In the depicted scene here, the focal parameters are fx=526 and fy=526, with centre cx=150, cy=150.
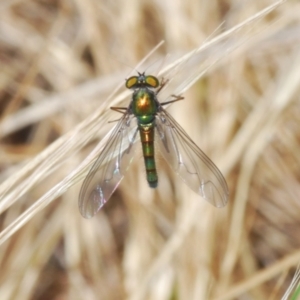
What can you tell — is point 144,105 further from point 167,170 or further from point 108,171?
point 167,170

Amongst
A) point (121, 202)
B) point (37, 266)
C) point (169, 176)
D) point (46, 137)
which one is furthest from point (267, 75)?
point (37, 266)

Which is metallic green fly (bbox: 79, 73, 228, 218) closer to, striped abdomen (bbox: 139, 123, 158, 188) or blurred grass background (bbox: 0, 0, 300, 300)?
striped abdomen (bbox: 139, 123, 158, 188)

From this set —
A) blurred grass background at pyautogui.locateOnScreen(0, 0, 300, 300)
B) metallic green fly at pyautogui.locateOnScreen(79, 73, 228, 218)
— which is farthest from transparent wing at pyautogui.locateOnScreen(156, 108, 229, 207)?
blurred grass background at pyautogui.locateOnScreen(0, 0, 300, 300)

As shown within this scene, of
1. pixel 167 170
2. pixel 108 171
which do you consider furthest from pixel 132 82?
pixel 167 170

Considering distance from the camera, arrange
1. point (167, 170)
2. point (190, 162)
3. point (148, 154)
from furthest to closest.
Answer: point (167, 170) → point (148, 154) → point (190, 162)

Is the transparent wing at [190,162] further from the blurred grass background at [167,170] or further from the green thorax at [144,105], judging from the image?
the blurred grass background at [167,170]
